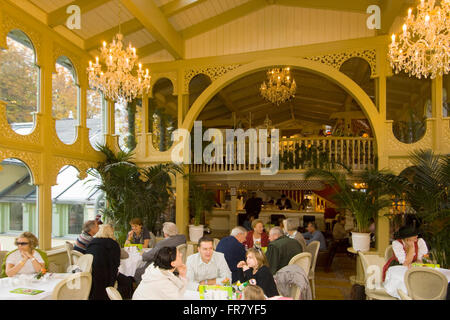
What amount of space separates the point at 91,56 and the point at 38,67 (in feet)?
6.18

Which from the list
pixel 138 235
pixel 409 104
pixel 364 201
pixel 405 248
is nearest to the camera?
pixel 405 248

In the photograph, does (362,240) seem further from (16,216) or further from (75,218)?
(16,216)

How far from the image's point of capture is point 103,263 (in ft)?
13.3

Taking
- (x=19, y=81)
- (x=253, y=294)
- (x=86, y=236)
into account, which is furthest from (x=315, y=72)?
(x=253, y=294)

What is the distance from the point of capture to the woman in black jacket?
3998mm

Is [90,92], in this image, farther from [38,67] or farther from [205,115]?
[205,115]

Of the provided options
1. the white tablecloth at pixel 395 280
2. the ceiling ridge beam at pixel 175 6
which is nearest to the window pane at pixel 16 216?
the ceiling ridge beam at pixel 175 6

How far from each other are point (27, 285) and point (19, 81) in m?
4.29

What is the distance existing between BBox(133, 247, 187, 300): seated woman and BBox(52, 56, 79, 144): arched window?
5.46 meters

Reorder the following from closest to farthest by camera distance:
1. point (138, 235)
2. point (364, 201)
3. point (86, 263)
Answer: point (86, 263) → point (138, 235) → point (364, 201)

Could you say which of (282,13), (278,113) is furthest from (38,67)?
(278,113)

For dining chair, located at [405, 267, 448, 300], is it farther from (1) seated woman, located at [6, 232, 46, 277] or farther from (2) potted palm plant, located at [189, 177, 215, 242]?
(2) potted palm plant, located at [189, 177, 215, 242]

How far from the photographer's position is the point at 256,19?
874 centimetres
